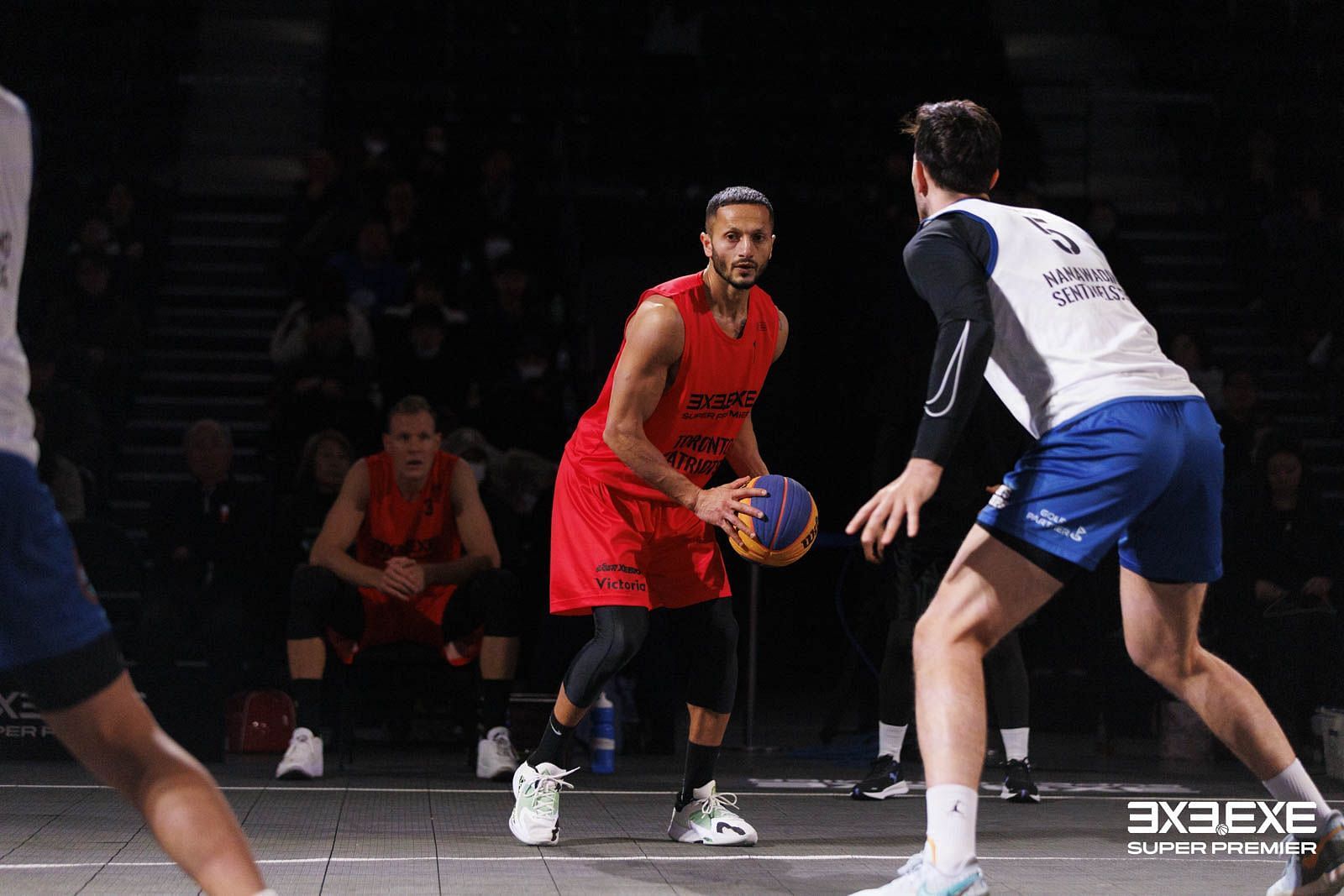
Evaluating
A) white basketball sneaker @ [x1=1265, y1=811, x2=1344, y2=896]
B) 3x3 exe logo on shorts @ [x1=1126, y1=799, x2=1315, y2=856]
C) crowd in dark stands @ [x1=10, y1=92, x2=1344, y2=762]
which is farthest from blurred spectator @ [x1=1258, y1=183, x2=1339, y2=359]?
white basketball sneaker @ [x1=1265, y1=811, x2=1344, y2=896]

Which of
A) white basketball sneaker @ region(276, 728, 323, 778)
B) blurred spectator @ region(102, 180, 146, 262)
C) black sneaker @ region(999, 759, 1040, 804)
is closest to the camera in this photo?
black sneaker @ region(999, 759, 1040, 804)

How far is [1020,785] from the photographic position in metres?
5.90

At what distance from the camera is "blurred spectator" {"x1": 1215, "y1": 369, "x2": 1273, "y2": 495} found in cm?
902

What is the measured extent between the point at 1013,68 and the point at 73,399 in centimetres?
1028

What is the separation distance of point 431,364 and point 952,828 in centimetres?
689

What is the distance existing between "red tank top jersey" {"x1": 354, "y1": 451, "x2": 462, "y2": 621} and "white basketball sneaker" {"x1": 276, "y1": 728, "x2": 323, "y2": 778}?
0.77m

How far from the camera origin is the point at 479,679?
22.1ft

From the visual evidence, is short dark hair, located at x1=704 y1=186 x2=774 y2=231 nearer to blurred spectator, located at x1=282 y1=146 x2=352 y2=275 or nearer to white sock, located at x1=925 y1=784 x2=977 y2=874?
white sock, located at x1=925 y1=784 x2=977 y2=874

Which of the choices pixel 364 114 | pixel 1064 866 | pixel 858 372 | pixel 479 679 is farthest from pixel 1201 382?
pixel 364 114

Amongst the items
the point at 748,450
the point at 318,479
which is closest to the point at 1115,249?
the point at 318,479

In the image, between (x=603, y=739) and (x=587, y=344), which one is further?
(x=587, y=344)

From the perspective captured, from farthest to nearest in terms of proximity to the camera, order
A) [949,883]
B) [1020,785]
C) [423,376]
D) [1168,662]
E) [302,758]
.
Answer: [423,376], [302,758], [1020,785], [1168,662], [949,883]

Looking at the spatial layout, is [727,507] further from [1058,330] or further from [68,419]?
[68,419]

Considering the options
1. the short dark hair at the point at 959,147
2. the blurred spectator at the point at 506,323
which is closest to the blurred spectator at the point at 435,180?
the blurred spectator at the point at 506,323
